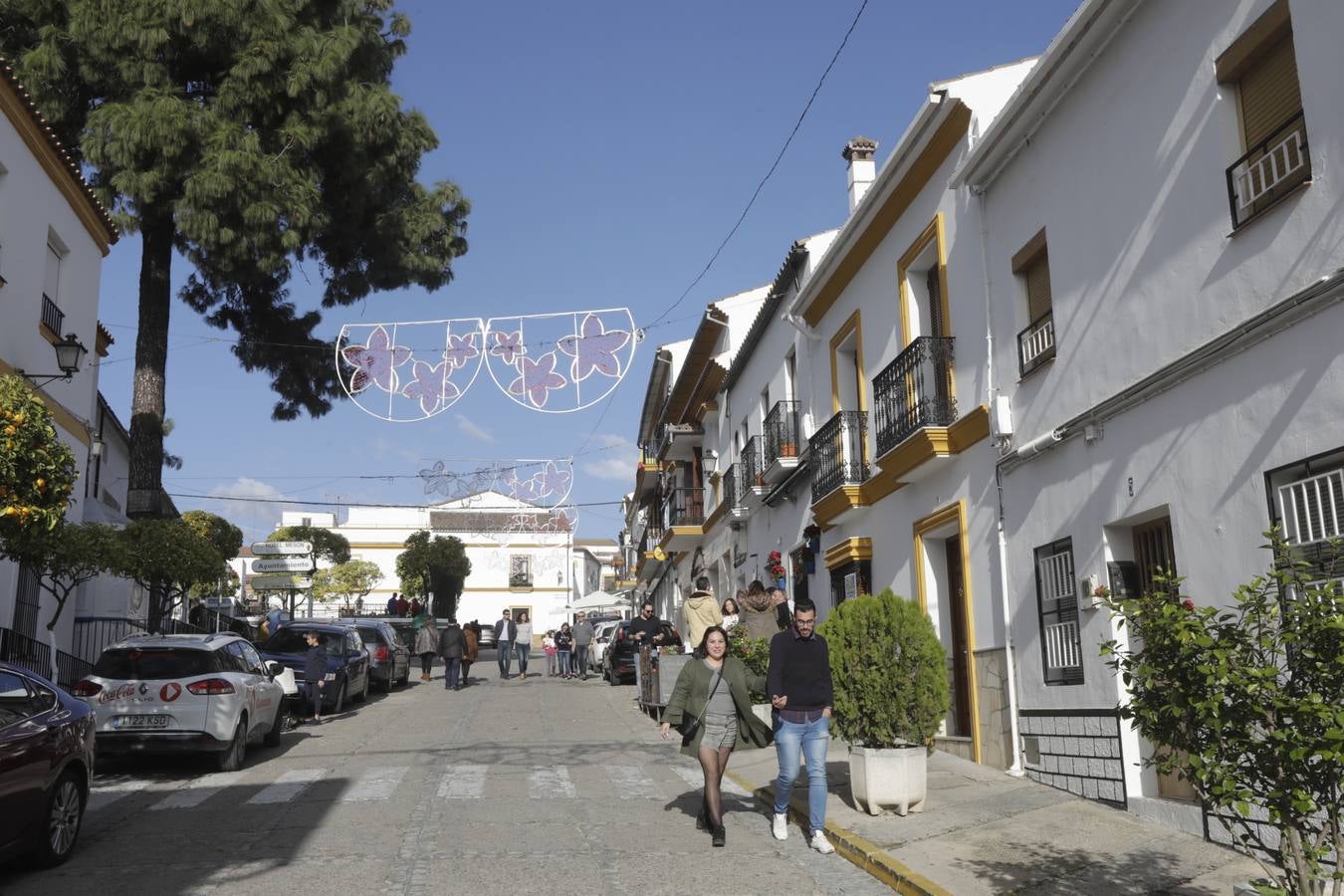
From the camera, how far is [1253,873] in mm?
6797

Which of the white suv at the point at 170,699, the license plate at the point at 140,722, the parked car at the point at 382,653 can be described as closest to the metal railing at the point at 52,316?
the white suv at the point at 170,699

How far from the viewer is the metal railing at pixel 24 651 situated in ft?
48.2

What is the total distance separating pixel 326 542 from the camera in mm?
62094

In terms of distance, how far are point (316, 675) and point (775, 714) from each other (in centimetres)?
1079

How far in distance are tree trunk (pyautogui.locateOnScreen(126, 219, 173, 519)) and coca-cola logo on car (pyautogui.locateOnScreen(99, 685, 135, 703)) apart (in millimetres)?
7050

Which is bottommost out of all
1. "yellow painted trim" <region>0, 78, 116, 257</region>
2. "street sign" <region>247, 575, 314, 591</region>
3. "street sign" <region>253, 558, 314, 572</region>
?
"street sign" <region>247, 575, 314, 591</region>

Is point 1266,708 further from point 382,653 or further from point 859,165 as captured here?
point 382,653

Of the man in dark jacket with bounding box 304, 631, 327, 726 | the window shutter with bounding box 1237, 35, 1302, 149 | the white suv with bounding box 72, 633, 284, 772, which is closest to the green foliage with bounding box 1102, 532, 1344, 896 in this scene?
the window shutter with bounding box 1237, 35, 1302, 149

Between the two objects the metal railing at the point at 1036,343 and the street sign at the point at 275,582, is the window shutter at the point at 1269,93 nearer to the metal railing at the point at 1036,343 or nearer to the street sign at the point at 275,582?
the metal railing at the point at 1036,343

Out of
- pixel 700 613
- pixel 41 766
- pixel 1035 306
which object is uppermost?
pixel 1035 306

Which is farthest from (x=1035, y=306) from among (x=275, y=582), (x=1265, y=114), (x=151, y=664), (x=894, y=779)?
(x=275, y=582)

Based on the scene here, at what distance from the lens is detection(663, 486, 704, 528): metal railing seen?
31094 millimetres

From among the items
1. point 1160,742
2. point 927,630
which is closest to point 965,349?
point 927,630

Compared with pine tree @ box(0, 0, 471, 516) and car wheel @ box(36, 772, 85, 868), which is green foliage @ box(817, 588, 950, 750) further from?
pine tree @ box(0, 0, 471, 516)
